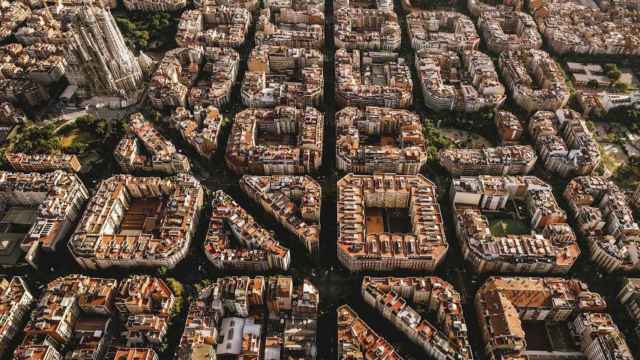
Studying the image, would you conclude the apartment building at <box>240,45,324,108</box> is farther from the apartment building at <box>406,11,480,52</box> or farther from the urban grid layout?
the apartment building at <box>406,11,480,52</box>

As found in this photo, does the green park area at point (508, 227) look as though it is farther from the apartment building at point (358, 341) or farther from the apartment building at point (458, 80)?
the apartment building at point (358, 341)

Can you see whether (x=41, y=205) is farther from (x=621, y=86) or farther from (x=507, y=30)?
(x=621, y=86)

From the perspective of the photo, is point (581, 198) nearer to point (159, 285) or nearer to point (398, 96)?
point (398, 96)

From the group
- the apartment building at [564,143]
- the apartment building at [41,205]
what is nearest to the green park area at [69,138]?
the apartment building at [41,205]

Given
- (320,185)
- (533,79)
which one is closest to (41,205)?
(320,185)

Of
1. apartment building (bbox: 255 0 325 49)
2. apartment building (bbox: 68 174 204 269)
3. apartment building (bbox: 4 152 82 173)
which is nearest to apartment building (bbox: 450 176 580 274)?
apartment building (bbox: 68 174 204 269)
